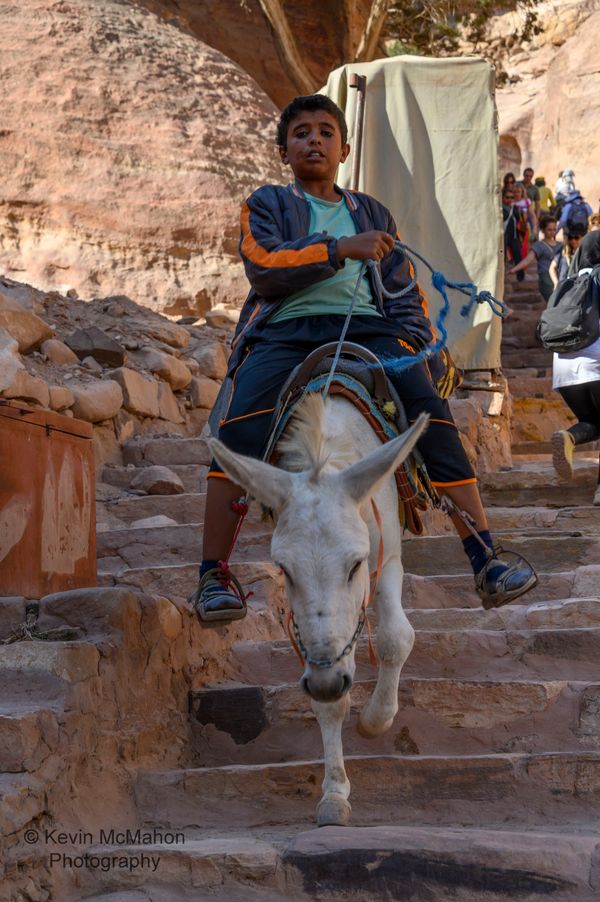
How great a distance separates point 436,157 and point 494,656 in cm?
531

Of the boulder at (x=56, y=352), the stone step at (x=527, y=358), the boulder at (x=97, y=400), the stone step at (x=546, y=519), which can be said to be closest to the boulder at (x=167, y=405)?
the boulder at (x=97, y=400)

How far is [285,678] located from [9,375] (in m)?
2.70

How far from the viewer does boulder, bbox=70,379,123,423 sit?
7.09 m

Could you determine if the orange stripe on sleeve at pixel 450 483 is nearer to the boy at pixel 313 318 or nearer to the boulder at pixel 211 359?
the boy at pixel 313 318

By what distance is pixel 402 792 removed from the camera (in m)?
3.72

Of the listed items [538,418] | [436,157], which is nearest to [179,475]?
[436,157]

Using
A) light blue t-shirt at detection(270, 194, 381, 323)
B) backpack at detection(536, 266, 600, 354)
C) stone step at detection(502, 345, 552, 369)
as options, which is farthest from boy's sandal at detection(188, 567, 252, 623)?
stone step at detection(502, 345, 552, 369)

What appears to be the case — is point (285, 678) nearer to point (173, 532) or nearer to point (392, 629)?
point (392, 629)

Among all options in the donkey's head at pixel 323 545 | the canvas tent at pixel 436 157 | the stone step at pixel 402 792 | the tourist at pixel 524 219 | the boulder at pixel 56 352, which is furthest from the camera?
the tourist at pixel 524 219

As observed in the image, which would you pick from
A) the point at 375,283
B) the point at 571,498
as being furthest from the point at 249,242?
the point at 571,498

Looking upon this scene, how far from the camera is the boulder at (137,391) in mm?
7621

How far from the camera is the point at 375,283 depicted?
4.14 metres

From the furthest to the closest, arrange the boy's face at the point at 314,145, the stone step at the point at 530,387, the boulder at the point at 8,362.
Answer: the stone step at the point at 530,387 → the boulder at the point at 8,362 → the boy's face at the point at 314,145

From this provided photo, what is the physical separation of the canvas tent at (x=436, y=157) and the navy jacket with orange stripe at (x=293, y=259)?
171 inches
